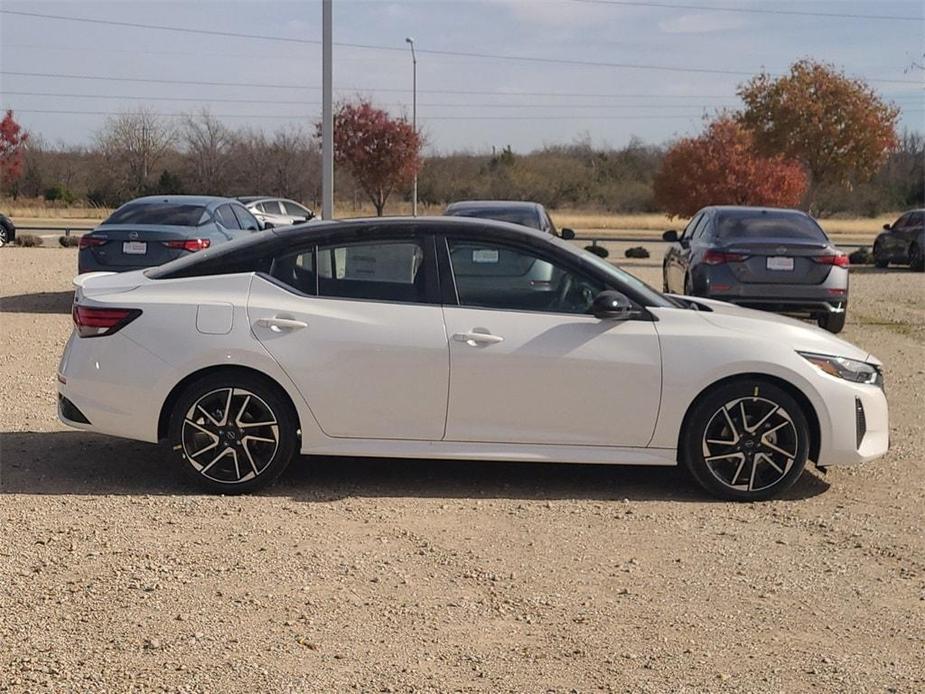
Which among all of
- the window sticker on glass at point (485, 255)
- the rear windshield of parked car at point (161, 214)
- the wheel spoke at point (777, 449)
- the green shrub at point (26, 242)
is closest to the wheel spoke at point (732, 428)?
the wheel spoke at point (777, 449)

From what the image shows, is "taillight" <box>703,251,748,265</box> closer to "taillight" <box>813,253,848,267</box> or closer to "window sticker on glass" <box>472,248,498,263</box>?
"taillight" <box>813,253,848,267</box>

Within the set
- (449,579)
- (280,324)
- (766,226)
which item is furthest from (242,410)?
(766,226)

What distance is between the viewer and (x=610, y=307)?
6.47 m

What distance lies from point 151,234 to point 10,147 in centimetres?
4854

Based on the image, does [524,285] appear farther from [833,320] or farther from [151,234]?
[151,234]

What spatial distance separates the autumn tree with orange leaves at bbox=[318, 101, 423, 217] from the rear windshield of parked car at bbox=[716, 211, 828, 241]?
37.8m

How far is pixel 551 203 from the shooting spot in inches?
3022

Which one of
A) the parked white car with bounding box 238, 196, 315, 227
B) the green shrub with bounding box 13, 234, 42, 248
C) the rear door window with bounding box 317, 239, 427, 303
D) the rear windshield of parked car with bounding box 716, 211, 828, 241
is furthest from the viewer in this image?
the green shrub with bounding box 13, 234, 42, 248

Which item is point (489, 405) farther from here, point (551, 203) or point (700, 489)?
point (551, 203)

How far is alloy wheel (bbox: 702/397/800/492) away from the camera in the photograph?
6562 millimetres

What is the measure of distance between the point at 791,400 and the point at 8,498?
439cm

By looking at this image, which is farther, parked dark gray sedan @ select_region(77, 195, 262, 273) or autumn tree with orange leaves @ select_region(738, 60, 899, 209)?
autumn tree with orange leaves @ select_region(738, 60, 899, 209)

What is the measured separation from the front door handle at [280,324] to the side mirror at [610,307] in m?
1.63

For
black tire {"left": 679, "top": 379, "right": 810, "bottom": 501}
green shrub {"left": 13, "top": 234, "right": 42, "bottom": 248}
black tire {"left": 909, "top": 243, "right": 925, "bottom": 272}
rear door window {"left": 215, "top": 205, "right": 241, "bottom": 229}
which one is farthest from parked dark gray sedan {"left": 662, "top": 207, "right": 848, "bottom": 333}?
green shrub {"left": 13, "top": 234, "right": 42, "bottom": 248}
